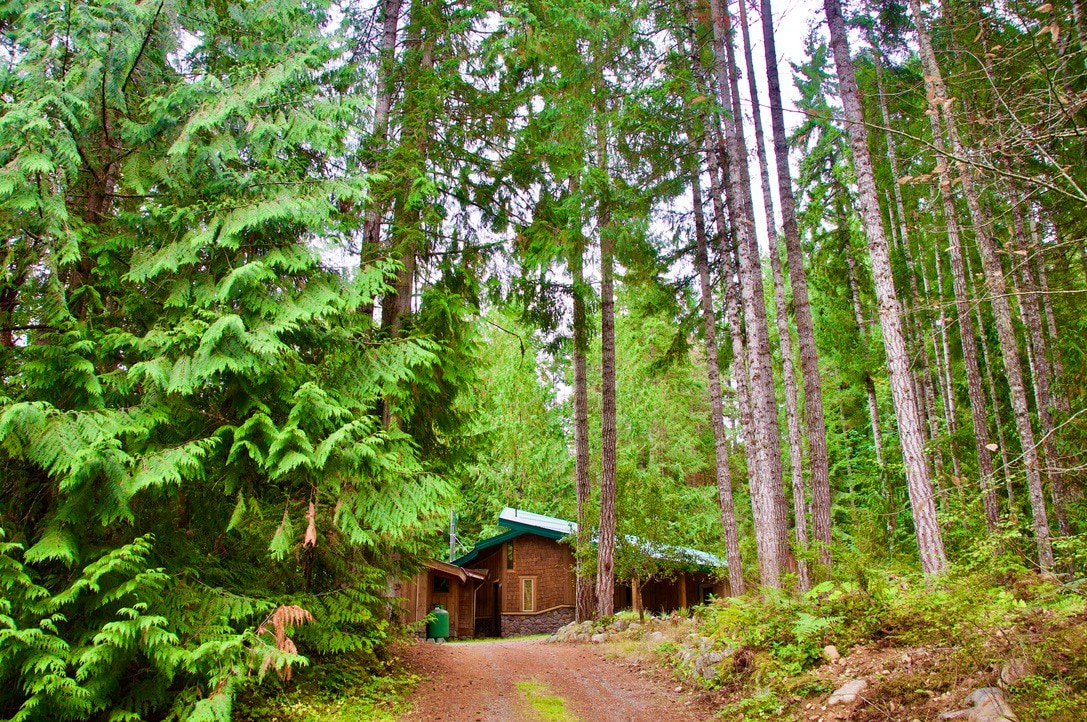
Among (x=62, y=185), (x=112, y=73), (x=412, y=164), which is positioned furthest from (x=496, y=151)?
(x=62, y=185)

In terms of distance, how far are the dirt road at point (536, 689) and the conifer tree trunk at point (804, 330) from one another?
3.47m

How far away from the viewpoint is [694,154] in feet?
44.7

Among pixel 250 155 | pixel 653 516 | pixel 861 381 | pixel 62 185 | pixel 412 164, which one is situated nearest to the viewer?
pixel 62 185

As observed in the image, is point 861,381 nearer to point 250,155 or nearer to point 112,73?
point 250,155

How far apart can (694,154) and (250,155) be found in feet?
31.7

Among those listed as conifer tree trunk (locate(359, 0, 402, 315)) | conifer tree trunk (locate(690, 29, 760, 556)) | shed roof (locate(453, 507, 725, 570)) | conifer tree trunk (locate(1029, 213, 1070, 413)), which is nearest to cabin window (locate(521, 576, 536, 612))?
shed roof (locate(453, 507, 725, 570))

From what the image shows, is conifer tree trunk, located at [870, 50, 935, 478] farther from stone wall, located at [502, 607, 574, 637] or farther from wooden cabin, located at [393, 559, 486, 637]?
wooden cabin, located at [393, 559, 486, 637]

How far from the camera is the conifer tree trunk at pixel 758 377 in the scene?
10680 millimetres

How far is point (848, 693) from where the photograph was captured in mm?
5340

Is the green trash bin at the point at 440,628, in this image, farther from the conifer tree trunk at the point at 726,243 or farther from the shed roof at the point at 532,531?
the conifer tree trunk at the point at 726,243

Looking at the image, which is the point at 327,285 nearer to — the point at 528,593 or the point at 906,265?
the point at 906,265

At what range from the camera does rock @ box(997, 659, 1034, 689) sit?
14.5 feet

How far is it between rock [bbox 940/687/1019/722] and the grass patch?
12.1 ft

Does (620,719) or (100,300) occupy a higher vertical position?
(100,300)
